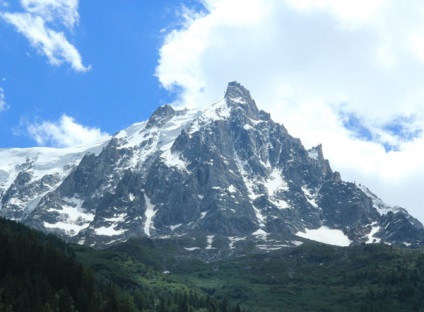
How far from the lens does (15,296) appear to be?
18225 centimetres

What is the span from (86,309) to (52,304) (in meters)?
14.5

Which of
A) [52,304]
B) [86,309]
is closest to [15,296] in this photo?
[52,304]

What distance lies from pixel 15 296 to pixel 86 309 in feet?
81.8

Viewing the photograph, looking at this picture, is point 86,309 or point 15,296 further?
point 86,309

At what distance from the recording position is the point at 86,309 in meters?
199

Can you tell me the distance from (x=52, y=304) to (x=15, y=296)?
11.0m

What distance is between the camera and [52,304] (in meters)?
188

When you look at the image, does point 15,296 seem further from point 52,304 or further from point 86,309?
point 86,309
